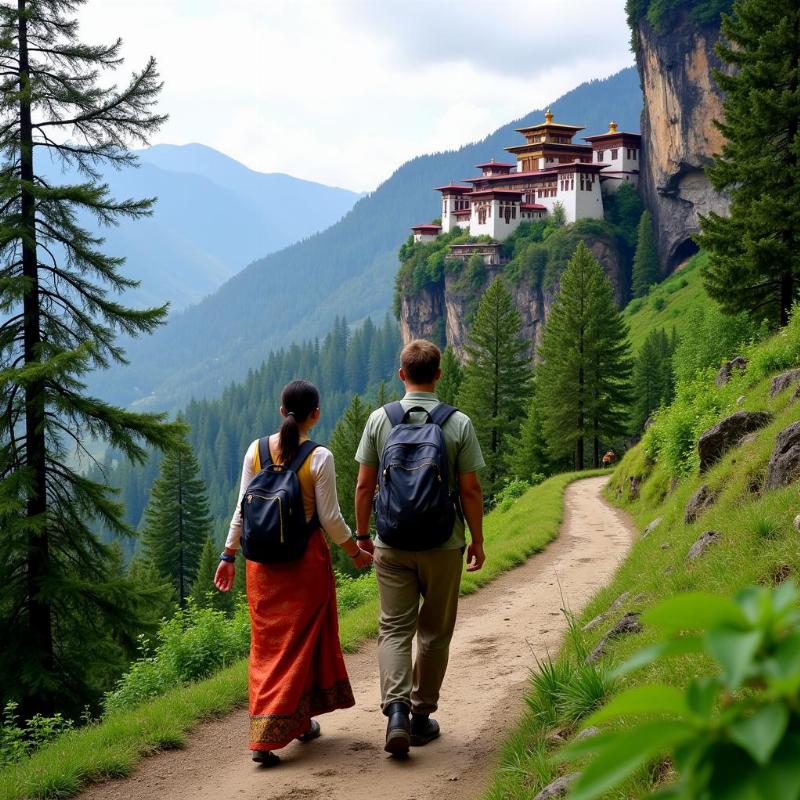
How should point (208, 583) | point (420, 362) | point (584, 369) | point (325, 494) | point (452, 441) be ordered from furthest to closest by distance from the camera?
1. point (208, 583)
2. point (584, 369)
3. point (325, 494)
4. point (420, 362)
5. point (452, 441)

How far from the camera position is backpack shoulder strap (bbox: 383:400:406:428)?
589 centimetres

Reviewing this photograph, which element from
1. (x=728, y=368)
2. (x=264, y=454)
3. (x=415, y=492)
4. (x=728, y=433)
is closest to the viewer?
(x=415, y=492)

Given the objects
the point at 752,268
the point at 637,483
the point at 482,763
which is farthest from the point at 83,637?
the point at 752,268

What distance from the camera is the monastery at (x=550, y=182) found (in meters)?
91.2

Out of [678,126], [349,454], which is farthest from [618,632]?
[678,126]

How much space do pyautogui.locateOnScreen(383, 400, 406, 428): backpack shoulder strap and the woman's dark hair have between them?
1.66ft

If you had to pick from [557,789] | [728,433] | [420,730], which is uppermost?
[728,433]

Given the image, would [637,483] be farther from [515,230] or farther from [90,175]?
[515,230]

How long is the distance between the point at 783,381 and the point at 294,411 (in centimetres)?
841

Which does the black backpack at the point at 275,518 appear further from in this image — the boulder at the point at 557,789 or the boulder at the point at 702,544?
the boulder at the point at 702,544

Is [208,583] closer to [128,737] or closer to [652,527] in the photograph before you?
[652,527]

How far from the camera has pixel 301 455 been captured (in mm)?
6117

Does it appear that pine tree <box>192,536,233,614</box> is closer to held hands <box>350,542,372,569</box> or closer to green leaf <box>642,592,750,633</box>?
held hands <box>350,542,372,569</box>

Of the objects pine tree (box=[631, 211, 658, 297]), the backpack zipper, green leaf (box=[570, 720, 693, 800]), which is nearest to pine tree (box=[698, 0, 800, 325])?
the backpack zipper
